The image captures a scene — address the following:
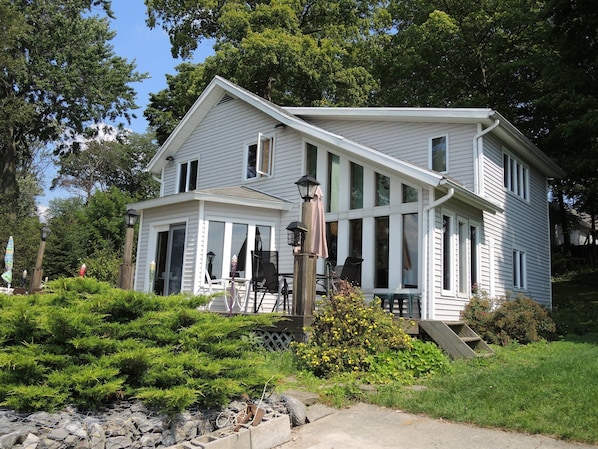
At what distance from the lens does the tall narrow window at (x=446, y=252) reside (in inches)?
405

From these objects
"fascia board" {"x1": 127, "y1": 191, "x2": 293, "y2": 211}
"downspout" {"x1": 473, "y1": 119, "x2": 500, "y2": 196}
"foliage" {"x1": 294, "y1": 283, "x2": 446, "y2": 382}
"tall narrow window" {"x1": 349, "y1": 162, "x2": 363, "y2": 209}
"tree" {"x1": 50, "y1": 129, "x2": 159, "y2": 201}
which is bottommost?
"foliage" {"x1": 294, "y1": 283, "x2": 446, "y2": 382}

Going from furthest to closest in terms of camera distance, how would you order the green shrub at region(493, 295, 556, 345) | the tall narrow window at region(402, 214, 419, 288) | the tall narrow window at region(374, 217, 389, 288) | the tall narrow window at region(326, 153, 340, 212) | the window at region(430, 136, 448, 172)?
1. the window at region(430, 136, 448, 172)
2. the tall narrow window at region(326, 153, 340, 212)
3. the tall narrow window at region(374, 217, 389, 288)
4. the green shrub at region(493, 295, 556, 345)
5. the tall narrow window at region(402, 214, 419, 288)

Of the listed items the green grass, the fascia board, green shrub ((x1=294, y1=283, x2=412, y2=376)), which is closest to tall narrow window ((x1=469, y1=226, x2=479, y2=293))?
the fascia board

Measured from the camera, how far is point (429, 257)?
9.73 m

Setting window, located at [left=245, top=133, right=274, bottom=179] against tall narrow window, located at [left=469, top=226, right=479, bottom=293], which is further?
window, located at [left=245, top=133, right=274, bottom=179]

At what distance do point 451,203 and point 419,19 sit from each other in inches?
687

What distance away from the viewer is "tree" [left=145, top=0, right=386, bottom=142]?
2334 centimetres

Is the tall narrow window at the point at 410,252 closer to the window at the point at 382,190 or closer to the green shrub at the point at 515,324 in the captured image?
the window at the point at 382,190

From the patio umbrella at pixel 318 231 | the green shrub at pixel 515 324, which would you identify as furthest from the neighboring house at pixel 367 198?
the patio umbrella at pixel 318 231

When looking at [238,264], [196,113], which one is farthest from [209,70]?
[238,264]

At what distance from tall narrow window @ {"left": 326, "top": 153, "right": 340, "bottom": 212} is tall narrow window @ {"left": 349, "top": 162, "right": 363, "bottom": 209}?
45 centimetres

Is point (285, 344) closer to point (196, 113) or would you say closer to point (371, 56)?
point (196, 113)

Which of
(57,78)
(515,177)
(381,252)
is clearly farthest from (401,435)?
(57,78)

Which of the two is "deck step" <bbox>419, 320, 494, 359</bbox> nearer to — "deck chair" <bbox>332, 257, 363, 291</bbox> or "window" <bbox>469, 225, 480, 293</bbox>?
"deck chair" <bbox>332, 257, 363, 291</bbox>
